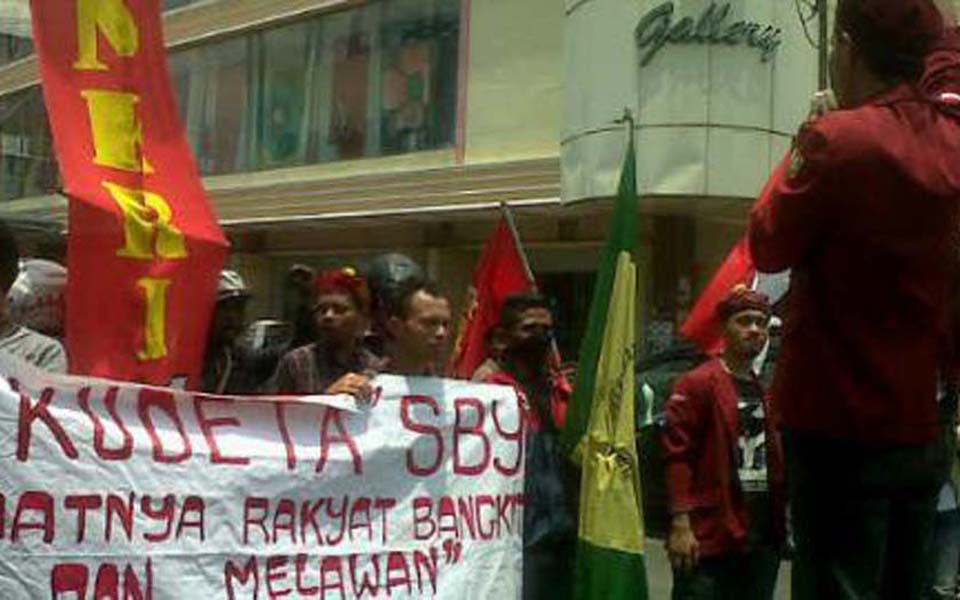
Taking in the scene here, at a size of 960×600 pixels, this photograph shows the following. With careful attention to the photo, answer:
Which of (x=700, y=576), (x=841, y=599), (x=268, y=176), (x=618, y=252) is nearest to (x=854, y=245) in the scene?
(x=841, y=599)

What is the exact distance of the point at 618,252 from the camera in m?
4.80

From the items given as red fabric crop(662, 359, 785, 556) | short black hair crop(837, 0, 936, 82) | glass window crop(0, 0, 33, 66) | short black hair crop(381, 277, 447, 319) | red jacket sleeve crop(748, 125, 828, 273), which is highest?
glass window crop(0, 0, 33, 66)

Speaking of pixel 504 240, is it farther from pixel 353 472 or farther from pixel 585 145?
pixel 585 145

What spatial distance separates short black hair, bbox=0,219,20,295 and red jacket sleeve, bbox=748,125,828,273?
91.5 inches

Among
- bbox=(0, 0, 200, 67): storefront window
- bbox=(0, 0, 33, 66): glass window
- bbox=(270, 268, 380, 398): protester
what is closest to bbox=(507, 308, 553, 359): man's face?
bbox=(270, 268, 380, 398): protester

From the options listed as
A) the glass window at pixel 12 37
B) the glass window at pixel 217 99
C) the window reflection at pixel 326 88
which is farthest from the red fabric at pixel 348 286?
the glass window at pixel 12 37

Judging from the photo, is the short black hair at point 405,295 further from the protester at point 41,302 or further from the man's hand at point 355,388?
the protester at point 41,302

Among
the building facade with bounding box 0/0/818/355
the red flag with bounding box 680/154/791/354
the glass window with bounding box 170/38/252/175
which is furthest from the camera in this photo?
the glass window with bounding box 170/38/252/175

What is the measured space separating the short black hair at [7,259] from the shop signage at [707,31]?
1306 centimetres

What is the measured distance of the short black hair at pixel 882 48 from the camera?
3186mm

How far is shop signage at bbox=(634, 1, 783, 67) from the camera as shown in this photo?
55.2 feet

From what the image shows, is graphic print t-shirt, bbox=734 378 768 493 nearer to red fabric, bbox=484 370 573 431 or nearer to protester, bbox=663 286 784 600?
protester, bbox=663 286 784 600

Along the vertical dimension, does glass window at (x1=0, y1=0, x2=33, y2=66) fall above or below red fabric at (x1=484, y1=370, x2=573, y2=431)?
above

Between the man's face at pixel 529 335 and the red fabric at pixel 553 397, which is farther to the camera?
the man's face at pixel 529 335
